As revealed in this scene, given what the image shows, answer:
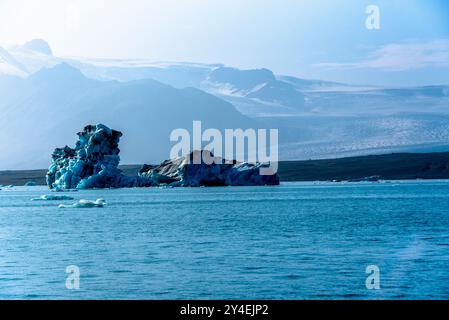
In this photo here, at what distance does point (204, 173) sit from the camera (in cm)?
13325

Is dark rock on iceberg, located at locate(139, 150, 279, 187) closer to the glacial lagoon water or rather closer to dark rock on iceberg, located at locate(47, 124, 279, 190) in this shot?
dark rock on iceberg, located at locate(47, 124, 279, 190)

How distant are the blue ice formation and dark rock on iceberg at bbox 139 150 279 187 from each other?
1481cm

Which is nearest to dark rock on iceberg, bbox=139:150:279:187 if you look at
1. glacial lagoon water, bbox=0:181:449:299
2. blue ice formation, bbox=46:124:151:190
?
blue ice formation, bbox=46:124:151:190

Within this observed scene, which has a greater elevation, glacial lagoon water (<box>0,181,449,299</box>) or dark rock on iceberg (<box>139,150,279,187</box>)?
dark rock on iceberg (<box>139,150,279,187</box>)

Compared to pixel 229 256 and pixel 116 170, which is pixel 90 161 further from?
pixel 229 256

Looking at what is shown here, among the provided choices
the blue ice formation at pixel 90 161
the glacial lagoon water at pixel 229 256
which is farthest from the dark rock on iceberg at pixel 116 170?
the glacial lagoon water at pixel 229 256


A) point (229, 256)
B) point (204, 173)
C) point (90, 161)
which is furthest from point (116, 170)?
point (229, 256)

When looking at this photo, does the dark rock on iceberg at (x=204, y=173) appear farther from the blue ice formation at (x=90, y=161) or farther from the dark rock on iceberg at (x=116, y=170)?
the blue ice formation at (x=90, y=161)

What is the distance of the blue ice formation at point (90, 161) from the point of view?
374 feet

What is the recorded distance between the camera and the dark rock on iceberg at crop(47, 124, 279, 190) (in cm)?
11512

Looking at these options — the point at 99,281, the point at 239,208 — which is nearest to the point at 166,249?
the point at 99,281

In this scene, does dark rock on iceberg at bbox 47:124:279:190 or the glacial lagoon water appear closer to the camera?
the glacial lagoon water

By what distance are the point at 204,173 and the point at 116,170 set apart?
17.0 metres
